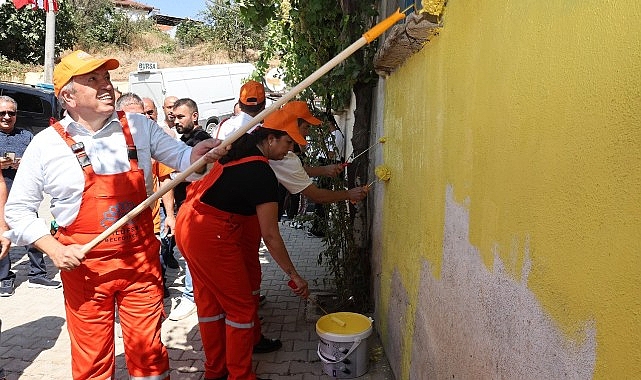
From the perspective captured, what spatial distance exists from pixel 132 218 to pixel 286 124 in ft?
3.83

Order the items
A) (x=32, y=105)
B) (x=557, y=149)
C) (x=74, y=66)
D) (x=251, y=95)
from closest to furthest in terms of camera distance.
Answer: (x=557, y=149) < (x=74, y=66) < (x=251, y=95) < (x=32, y=105)

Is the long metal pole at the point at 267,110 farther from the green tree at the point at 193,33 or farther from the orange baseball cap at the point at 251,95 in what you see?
the green tree at the point at 193,33

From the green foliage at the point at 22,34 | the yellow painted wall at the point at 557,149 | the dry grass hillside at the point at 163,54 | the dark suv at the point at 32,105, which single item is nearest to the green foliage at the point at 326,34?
the yellow painted wall at the point at 557,149

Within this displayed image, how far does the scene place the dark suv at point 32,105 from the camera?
1259 cm

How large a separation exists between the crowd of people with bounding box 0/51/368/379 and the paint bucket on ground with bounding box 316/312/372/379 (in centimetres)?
41

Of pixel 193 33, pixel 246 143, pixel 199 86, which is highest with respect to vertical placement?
pixel 193 33

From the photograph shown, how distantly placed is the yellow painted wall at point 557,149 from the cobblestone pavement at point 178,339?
2137mm

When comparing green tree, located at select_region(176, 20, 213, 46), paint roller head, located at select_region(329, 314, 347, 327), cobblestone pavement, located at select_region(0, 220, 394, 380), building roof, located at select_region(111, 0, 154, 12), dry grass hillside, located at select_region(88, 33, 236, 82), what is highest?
building roof, located at select_region(111, 0, 154, 12)

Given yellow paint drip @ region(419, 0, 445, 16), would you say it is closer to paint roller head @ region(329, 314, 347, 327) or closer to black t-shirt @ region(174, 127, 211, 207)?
paint roller head @ region(329, 314, 347, 327)

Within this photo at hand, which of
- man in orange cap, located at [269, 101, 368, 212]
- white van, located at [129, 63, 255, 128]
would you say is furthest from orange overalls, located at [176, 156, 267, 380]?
white van, located at [129, 63, 255, 128]

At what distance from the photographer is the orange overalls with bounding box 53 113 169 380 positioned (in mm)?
2672

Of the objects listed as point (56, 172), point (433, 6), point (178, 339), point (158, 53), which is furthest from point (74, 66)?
point (158, 53)

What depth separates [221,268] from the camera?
3266 mm

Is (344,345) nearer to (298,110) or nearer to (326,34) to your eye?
(298,110)
